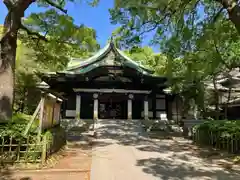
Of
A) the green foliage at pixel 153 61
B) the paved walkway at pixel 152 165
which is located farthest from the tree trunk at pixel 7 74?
the green foliage at pixel 153 61

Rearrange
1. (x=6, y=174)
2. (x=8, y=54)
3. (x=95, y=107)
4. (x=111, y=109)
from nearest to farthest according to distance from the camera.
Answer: (x=6, y=174)
(x=8, y=54)
(x=95, y=107)
(x=111, y=109)

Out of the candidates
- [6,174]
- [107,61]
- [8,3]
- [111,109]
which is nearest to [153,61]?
[111,109]

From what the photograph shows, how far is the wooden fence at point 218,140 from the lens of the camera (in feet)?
31.4

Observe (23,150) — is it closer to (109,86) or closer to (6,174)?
(6,174)

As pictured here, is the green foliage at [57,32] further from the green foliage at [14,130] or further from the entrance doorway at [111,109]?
the entrance doorway at [111,109]

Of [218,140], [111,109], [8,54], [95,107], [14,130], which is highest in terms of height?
[8,54]

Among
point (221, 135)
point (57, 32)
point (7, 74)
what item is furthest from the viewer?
point (57, 32)

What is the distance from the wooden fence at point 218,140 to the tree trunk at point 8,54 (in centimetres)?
895

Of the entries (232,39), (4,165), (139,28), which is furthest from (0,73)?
(232,39)

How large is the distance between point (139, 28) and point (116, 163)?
674cm

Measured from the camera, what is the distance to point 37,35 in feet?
35.4

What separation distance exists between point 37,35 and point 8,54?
86.9 inches

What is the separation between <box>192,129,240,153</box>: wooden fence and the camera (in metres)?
9.58

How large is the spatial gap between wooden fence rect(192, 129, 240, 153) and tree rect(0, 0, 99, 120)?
311 inches
